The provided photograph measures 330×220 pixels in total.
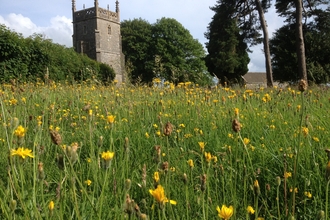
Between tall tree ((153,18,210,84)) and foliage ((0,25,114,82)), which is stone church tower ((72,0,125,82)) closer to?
tall tree ((153,18,210,84))

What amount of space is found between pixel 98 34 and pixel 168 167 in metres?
36.8

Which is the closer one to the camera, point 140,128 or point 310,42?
point 140,128

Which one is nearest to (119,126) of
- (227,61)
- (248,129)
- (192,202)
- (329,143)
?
(248,129)

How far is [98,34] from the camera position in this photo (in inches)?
1430

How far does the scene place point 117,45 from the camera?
122 feet

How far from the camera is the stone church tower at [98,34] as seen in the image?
3591 centimetres

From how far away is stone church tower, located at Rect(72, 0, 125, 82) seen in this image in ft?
118

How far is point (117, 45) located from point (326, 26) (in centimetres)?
2431

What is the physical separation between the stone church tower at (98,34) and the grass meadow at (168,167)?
33251mm

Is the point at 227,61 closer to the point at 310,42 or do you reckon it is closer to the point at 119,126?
the point at 310,42

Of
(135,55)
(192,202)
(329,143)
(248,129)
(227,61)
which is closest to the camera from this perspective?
(192,202)

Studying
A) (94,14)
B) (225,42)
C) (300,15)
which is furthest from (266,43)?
(94,14)

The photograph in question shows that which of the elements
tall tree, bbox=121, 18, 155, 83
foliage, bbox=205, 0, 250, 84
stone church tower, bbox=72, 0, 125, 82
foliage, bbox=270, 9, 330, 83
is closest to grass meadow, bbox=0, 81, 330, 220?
foliage, bbox=205, 0, 250, 84

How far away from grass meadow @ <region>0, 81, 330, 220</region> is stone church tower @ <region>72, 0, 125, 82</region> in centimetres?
3325
